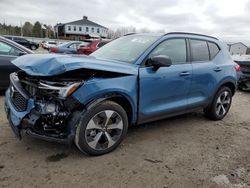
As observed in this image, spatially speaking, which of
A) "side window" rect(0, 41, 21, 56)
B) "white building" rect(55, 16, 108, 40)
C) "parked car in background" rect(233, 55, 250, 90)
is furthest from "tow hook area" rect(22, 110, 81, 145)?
"white building" rect(55, 16, 108, 40)

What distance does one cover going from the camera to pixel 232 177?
3.05 meters

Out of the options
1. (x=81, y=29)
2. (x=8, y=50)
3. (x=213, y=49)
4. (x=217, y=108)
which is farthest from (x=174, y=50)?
(x=81, y=29)

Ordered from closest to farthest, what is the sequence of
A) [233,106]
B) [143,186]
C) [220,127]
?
[143,186] < [220,127] < [233,106]

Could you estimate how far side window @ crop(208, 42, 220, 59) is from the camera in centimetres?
480

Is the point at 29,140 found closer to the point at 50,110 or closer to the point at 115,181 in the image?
the point at 50,110

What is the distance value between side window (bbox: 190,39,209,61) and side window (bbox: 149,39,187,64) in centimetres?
21

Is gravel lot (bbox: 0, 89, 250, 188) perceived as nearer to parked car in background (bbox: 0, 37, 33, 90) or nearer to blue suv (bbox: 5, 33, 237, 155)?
blue suv (bbox: 5, 33, 237, 155)

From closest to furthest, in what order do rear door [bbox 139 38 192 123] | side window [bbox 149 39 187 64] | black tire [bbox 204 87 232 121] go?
1. rear door [bbox 139 38 192 123]
2. side window [bbox 149 39 187 64]
3. black tire [bbox 204 87 232 121]

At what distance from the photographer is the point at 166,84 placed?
380cm

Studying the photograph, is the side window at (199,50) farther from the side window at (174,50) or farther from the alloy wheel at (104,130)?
the alloy wheel at (104,130)

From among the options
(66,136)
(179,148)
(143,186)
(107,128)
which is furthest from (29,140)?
(179,148)

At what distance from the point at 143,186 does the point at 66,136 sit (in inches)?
42.5

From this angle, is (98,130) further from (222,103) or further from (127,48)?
(222,103)

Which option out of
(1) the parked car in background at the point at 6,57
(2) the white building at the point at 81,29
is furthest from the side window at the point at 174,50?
(2) the white building at the point at 81,29
